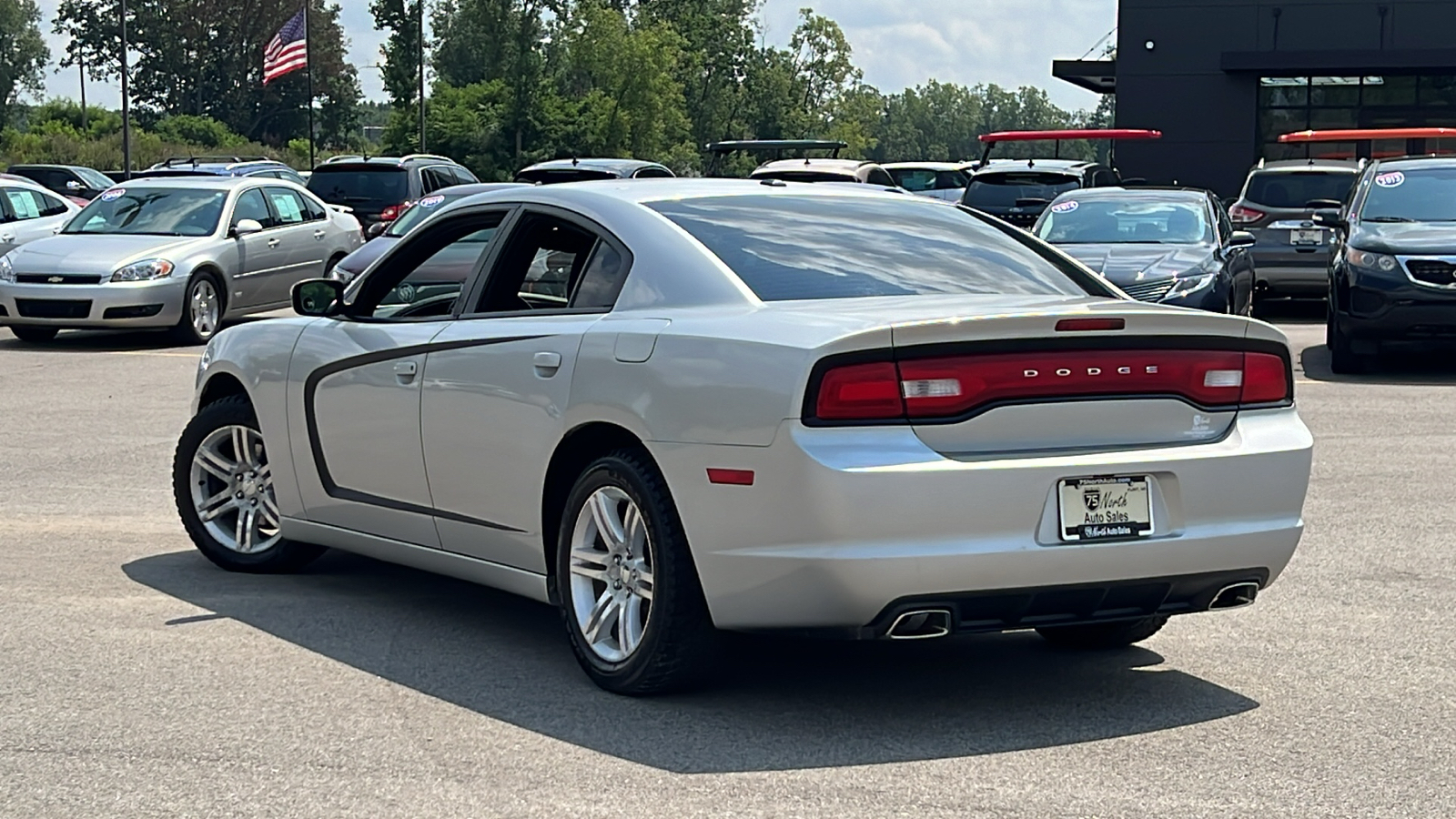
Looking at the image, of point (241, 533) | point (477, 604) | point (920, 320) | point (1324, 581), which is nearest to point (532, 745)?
point (920, 320)

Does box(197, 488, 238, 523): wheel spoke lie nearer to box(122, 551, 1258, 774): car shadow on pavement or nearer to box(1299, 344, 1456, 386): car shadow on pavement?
box(122, 551, 1258, 774): car shadow on pavement

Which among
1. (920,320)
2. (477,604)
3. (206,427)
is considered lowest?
(477,604)

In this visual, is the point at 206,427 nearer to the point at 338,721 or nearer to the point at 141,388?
the point at 338,721

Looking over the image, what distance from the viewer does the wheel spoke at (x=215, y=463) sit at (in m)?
7.65

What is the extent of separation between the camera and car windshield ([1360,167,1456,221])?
16.1 meters

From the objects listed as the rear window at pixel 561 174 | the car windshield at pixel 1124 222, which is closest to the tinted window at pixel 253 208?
the rear window at pixel 561 174

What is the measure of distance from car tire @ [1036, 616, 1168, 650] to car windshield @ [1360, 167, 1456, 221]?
10.7 m

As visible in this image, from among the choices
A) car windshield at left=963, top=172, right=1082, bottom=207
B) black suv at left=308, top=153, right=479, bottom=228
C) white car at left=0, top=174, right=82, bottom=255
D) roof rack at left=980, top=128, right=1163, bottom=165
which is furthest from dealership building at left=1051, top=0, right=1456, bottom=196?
white car at left=0, top=174, right=82, bottom=255

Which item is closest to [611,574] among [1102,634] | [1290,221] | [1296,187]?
[1102,634]

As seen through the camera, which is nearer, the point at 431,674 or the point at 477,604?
the point at 431,674

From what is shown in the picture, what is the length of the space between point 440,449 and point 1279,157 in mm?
35444

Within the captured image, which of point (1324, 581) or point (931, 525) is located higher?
point (931, 525)

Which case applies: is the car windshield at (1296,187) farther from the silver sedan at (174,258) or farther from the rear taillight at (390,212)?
the rear taillight at (390,212)

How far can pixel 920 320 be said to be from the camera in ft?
16.9
